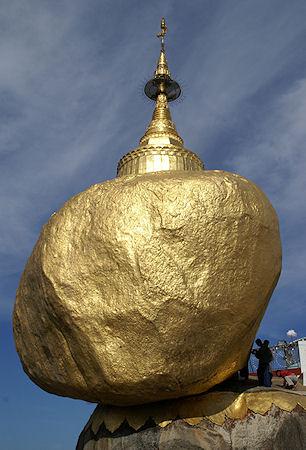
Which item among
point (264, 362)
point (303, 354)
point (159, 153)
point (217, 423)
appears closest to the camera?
point (217, 423)

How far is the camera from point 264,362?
8211 millimetres

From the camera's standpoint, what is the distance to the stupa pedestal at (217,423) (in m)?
6.25

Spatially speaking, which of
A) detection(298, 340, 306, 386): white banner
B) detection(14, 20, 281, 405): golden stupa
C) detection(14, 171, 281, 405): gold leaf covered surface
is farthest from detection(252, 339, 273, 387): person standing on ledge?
detection(298, 340, 306, 386): white banner

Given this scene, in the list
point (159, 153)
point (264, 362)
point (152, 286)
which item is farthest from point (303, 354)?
point (152, 286)

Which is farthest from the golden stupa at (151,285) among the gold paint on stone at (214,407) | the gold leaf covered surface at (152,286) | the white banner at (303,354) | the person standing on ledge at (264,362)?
the white banner at (303,354)

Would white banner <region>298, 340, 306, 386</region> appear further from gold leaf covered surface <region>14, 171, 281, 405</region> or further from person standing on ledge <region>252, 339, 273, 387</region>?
gold leaf covered surface <region>14, 171, 281, 405</region>

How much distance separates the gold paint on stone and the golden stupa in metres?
0.29

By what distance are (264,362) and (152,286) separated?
317cm

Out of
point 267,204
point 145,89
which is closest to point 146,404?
point 267,204

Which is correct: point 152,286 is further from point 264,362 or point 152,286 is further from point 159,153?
point 159,153

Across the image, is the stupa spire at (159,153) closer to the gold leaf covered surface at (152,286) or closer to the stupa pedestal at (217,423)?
the gold leaf covered surface at (152,286)

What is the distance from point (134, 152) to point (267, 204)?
4931mm

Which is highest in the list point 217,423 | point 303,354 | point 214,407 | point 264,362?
point 303,354

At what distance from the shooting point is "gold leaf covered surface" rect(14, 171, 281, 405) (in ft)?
19.6
